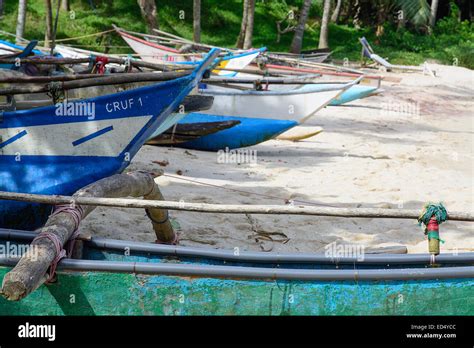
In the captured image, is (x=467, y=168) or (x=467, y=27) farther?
(x=467, y=27)

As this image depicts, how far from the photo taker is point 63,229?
4.44m

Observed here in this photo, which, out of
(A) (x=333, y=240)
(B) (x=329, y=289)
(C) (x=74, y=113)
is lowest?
(A) (x=333, y=240)

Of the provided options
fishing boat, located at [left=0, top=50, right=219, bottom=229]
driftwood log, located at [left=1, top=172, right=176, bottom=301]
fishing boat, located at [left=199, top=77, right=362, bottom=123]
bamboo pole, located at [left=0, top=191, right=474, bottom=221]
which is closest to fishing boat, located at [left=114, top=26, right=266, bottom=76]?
fishing boat, located at [left=199, top=77, right=362, bottom=123]

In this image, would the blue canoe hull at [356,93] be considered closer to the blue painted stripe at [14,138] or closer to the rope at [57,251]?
the blue painted stripe at [14,138]

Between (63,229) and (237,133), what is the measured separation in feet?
20.0

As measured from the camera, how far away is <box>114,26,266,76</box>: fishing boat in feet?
45.3

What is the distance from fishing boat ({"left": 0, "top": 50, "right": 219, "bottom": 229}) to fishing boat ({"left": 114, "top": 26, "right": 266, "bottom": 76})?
5593 millimetres

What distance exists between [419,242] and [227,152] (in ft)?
13.3

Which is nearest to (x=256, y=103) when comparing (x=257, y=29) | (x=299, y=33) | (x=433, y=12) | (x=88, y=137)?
(x=88, y=137)

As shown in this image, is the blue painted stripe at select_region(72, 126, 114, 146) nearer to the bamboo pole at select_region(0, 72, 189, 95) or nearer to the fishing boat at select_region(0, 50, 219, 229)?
the fishing boat at select_region(0, 50, 219, 229)

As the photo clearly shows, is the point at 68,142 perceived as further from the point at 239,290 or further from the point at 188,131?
the point at 188,131

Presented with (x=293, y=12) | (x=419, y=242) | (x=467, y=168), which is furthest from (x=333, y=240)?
(x=293, y=12)
